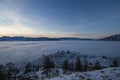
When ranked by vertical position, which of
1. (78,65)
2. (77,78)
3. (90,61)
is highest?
(77,78)

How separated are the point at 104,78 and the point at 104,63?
11177 centimetres

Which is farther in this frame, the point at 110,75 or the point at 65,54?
the point at 65,54

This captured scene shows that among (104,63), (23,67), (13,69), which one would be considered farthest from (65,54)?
(13,69)

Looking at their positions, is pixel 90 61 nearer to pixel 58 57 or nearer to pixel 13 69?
pixel 58 57

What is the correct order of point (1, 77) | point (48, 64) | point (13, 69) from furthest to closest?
point (13, 69) → point (48, 64) → point (1, 77)

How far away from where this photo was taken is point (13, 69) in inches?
2867

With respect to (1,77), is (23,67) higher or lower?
lower

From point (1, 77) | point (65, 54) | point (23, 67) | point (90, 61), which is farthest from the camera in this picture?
point (65, 54)

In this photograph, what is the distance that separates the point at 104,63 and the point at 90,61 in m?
14.6

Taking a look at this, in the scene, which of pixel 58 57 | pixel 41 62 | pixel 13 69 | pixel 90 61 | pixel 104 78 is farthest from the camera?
pixel 58 57

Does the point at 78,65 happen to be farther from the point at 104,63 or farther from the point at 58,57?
the point at 58,57

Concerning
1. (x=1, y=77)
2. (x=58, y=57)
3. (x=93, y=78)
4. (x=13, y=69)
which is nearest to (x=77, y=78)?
(x=93, y=78)

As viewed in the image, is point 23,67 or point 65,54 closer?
point 23,67

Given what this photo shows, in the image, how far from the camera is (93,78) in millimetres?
12266
